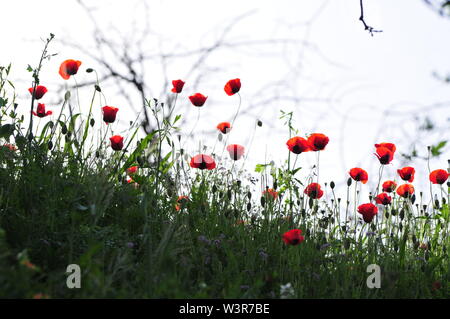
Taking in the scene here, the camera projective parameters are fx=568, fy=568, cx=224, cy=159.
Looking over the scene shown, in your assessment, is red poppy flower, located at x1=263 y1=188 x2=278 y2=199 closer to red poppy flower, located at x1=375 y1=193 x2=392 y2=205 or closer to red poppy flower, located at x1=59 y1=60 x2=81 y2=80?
red poppy flower, located at x1=375 y1=193 x2=392 y2=205

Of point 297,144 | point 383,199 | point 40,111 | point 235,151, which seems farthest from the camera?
point 40,111

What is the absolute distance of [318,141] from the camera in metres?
3.17

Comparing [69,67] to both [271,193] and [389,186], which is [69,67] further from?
[389,186]

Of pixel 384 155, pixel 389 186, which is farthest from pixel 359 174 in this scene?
pixel 389 186

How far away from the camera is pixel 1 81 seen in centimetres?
368

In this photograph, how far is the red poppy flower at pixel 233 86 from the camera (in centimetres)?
359

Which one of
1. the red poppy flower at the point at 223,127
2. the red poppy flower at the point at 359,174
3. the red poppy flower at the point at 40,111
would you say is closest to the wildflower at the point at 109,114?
the red poppy flower at the point at 40,111

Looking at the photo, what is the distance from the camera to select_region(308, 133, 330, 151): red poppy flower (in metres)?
3.16

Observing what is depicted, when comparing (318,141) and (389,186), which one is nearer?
(318,141)

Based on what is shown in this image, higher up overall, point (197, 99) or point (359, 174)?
point (197, 99)

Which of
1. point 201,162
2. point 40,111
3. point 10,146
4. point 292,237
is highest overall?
point 40,111

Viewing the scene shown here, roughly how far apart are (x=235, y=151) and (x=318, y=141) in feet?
2.18

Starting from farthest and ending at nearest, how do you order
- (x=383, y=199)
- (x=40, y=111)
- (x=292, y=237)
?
(x=40, y=111) < (x=383, y=199) < (x=292, y=237)
